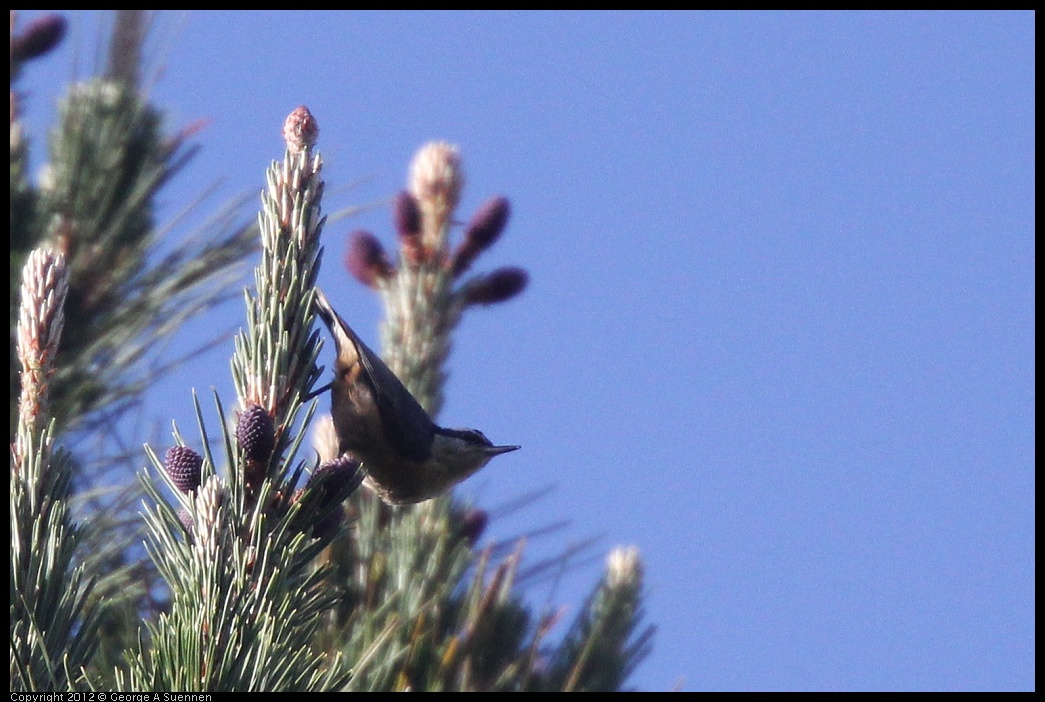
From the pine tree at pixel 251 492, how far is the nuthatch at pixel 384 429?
0.25ft

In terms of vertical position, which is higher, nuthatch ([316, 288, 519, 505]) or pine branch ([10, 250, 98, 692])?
nuthatch ([316, 288, 519, 505])

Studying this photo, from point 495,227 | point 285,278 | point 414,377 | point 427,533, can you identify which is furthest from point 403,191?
point 285,278

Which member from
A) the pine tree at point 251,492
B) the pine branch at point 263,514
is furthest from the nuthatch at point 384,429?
the pine branch at point 263,514

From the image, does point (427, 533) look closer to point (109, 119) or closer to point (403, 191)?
point (403, 191)

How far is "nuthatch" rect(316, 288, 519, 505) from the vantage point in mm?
3395

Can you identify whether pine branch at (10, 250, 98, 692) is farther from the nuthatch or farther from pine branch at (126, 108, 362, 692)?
the nuthatch

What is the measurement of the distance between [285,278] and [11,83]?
1.99 m

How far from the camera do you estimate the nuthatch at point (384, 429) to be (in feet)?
11.1

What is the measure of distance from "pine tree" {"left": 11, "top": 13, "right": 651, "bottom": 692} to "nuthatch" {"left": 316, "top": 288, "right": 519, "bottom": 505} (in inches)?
3.0

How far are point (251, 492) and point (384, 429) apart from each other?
1675 millimetres

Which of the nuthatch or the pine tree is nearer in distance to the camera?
the pine tree

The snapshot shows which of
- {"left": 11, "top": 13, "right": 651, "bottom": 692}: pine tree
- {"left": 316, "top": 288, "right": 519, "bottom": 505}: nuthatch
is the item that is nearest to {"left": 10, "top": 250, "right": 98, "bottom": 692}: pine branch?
{"left": 11, "top": 13, "right": 651, "bottom": 692}: pine tree

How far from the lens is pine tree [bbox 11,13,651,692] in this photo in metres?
1.74

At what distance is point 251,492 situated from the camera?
1.88 metres
